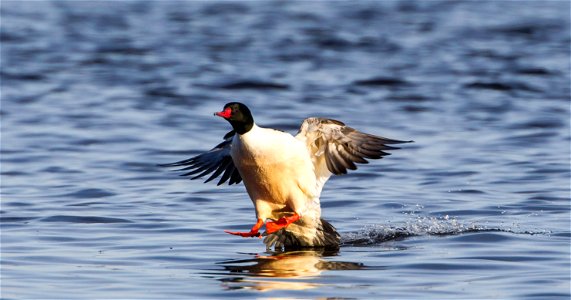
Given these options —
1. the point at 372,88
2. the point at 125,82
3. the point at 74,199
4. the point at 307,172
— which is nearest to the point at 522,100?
the point at 372,88

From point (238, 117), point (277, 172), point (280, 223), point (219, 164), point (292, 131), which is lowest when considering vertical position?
point (292, 131)

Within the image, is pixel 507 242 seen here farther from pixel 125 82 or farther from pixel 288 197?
pixel 125 82

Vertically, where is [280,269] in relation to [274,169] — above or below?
below

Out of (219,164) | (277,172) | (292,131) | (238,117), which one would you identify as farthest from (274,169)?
(292,131)

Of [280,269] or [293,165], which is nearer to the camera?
[280,269]

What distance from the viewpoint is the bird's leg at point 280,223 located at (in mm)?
9430

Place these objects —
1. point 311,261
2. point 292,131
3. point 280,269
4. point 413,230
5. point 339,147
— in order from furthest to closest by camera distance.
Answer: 1. point 292,131
2. point 413,230
3. point 339,147
4. point 311,261
5. point 280,269

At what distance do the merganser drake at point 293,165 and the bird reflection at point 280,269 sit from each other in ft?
0.77

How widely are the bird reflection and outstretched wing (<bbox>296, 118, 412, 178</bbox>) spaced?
79cm

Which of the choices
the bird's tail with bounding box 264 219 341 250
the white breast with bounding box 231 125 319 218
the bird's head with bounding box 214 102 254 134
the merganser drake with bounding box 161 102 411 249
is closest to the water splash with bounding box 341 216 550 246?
the bird's tail with bounding box 264 219 341 250

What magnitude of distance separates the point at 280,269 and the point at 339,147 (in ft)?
4.78

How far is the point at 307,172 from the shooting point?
9.62 meters

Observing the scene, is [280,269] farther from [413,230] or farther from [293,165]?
[413,230]

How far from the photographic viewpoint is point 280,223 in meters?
9.52
